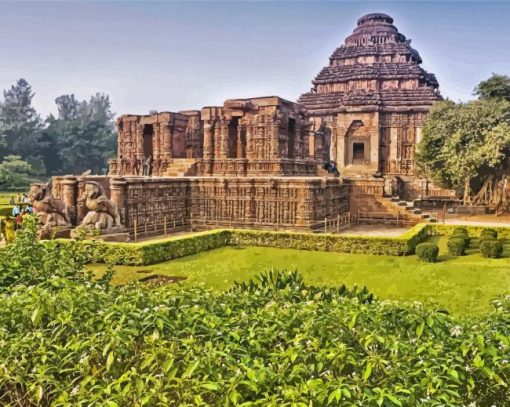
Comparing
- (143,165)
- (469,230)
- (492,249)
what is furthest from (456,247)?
(143,165)

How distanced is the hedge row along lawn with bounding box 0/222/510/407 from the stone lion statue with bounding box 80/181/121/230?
41.4 ft

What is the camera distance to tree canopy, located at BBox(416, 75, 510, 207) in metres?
24.9

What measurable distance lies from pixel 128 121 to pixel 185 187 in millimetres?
12110

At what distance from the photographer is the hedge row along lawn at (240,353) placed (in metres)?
3.23

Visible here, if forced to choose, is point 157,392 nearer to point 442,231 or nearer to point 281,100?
point 442,231

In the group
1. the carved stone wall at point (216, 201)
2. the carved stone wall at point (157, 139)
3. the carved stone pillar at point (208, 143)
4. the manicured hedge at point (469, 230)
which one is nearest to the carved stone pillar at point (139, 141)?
the carved stone wall at point (157, 139)

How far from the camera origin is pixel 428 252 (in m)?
14.4

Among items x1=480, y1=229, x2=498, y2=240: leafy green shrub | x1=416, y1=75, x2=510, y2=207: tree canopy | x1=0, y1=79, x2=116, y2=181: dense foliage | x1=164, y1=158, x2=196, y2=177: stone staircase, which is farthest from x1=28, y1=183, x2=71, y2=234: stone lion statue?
x1=0, y1=79, x2=116, y2=181: dense foliage

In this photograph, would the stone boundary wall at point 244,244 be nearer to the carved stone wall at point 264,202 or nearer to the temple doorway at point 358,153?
the carved stone wall at point 264,202

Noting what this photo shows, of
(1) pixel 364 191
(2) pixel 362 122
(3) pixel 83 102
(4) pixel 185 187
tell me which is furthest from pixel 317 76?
(3) pixel 83 102

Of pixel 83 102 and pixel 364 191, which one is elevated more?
pixel 83 102

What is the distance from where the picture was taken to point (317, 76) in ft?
143

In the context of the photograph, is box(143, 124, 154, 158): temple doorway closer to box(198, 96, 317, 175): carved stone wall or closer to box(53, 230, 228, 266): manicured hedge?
box(198, 96, 317, 175): carved stone wall

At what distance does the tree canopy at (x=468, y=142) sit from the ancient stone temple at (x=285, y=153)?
359 cm
